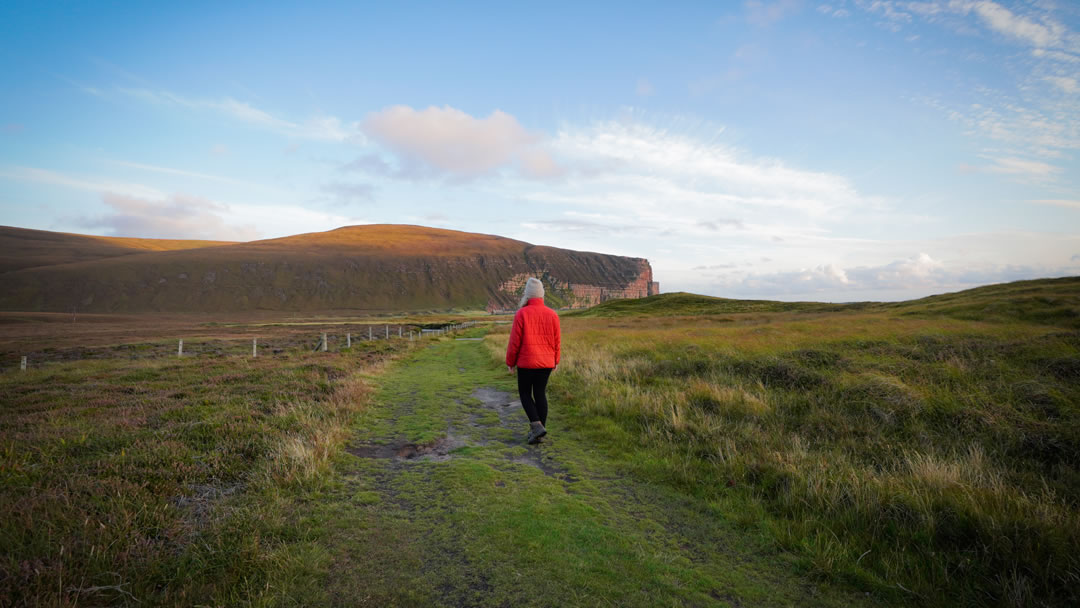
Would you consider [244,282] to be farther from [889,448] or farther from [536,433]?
[889,448]

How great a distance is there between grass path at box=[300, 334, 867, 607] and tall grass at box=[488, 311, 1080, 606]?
0.56 metres

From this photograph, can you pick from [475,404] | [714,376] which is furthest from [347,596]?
Answer: [714,376]

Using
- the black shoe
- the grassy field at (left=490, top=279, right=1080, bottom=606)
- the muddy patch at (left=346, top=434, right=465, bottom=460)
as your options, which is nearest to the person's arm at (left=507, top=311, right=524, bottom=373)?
Result: the black shoe

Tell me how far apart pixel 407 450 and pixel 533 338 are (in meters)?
2.60

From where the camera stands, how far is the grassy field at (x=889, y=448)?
12.2 feet

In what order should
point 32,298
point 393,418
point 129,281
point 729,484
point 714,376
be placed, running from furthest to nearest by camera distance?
point 129,281 < point 32,298 < point 714,376 < point 393,418 < point 729,484

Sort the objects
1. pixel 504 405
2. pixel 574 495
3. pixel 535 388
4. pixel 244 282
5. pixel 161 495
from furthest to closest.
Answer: pixel 244 282
pixel 504 405
pixel 535 388
pixel 574 495
pixel 161 495

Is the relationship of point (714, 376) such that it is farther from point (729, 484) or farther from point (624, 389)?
point (729, 484)

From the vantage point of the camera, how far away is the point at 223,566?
3381 millimetres

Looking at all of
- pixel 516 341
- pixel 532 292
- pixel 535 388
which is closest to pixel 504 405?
pixel 535 388

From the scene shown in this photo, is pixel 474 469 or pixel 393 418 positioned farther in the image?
pixel 393 418

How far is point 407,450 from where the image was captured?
6.98 meters

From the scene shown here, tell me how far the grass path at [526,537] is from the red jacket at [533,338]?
1.38 metres

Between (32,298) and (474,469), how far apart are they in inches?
7064
